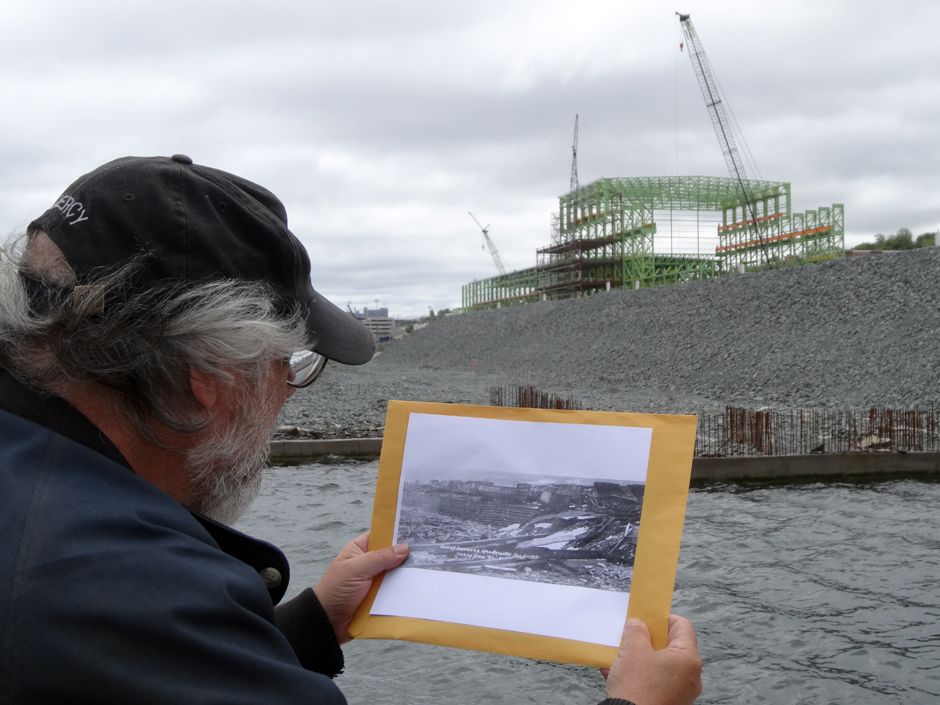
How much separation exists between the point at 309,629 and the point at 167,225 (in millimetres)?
971

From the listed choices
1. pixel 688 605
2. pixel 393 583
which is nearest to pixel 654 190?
pixel 688 605

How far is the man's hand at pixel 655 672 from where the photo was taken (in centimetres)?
140

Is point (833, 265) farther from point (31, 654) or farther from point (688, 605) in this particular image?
point (31, 654)

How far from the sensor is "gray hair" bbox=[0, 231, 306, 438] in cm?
117

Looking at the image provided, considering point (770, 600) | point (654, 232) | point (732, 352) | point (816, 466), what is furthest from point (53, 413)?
point (654, 232)

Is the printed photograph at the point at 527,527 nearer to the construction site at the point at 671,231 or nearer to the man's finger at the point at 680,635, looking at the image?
the man's finger at the point at 680,635

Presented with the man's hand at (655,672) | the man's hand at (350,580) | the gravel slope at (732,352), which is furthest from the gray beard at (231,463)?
the gravel slope at (732,352)

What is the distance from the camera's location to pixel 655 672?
1.42m

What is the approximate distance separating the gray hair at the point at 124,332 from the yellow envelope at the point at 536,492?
668 mm

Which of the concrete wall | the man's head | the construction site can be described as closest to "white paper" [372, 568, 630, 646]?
the man's head

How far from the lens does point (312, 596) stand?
1806 millimetres

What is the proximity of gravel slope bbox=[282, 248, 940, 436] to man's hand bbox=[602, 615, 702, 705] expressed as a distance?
574 inches

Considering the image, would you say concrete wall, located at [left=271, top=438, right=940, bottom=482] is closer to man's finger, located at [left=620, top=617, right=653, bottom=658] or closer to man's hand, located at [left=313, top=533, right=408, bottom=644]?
man's hand, located at [left=313, top=533, right=408, bottom=644]

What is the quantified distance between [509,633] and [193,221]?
967 millimetres
